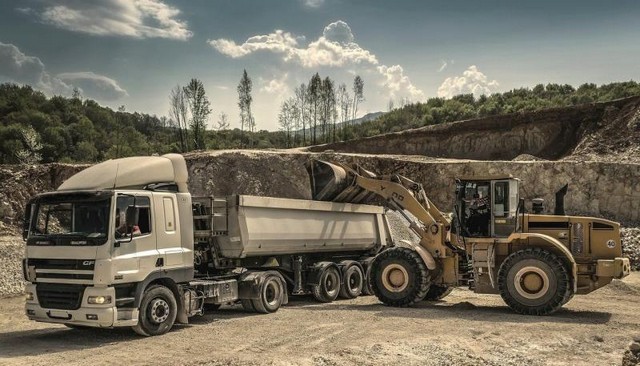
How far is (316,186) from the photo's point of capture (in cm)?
1592

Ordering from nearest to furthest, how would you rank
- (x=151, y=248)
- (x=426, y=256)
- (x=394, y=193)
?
1. (x=151, y=248)
2. (x=426, y=256)
3. (x=394, y=193)

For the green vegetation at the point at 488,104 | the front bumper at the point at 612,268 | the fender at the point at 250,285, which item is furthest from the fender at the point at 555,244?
the green vegetation at the point at 488,104

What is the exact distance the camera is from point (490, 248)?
13844 millimetres

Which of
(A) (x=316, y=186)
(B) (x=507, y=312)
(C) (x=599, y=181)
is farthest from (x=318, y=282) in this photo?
(C) (x=599, y=181)

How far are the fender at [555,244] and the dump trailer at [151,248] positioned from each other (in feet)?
16.5

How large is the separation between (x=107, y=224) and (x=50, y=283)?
5.09 ft

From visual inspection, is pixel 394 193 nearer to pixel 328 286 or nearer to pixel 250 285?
pixel 328 286

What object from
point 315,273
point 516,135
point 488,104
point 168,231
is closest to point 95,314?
point 168,231

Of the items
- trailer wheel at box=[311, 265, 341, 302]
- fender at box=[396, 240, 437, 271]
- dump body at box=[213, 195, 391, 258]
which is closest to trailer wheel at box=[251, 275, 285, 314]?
dump body at box=[213, 195, 391, 258]

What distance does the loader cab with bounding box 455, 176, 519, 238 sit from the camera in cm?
1373

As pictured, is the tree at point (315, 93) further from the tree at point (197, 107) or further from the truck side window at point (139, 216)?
the truck side window at point (139, 216)

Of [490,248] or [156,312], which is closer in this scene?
[156,312]

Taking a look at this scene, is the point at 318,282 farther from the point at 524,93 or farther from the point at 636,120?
the point at 524,93

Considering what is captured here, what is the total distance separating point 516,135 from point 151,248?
37615mm
